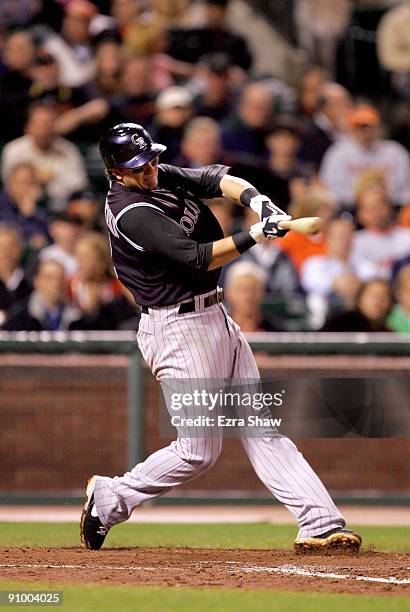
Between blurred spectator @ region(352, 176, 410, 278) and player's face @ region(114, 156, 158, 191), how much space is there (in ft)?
16.2

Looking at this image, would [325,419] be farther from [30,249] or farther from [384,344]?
[30,249]

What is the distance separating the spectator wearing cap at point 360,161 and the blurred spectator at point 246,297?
2.72 m

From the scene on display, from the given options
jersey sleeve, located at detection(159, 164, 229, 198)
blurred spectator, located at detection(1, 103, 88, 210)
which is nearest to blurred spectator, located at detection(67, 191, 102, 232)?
blurred spectator, located at detection(1, 103, 88, 210)

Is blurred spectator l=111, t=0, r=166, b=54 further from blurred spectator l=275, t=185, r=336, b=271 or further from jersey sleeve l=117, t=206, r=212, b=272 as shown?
jersey sleeve l=117, t=206, r=212, b=272

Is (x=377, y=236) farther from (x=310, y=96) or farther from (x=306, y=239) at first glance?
(x=310, y=96)

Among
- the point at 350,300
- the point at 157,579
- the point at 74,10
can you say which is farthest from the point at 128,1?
the point at 157,579

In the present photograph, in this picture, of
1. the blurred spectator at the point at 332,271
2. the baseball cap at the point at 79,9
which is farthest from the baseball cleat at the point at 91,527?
the baseball cap at the point at 79,9

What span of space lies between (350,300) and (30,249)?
8.63 ft

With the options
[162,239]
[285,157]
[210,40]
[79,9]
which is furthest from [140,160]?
[210,40]

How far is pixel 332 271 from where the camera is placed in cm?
1107

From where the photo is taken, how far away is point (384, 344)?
31.3 feet

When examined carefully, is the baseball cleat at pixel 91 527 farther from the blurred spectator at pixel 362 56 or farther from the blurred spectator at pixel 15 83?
the blurred spectator at pixel 362 56

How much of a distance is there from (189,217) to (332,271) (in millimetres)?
4613

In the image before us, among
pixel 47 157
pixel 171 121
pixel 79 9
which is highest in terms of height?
pixel 79 9
